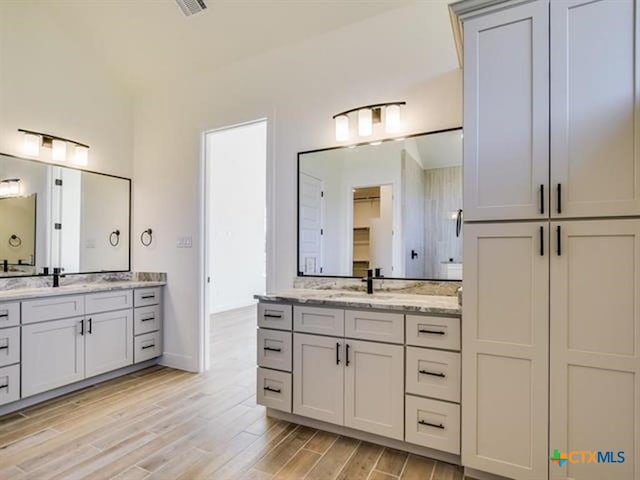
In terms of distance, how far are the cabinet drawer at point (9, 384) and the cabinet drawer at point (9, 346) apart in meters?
0.05

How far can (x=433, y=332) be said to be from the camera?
195 centimetres

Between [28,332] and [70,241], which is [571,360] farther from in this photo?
[70,241]

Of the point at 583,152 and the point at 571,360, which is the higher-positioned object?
the point at 583,152

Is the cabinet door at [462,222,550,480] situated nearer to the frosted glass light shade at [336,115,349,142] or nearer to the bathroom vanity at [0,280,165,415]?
the frosted glass light shade at [336,115,349,142]

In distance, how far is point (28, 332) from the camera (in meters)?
2.58

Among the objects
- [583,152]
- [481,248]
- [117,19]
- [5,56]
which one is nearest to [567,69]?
[583,152]

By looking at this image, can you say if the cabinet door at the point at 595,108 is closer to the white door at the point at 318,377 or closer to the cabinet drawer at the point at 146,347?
the white door at the point at 318,377

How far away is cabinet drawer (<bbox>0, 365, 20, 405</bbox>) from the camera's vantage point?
2.44 metres

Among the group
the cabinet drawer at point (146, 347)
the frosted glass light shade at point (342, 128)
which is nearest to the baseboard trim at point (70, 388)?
the cabinet drawer at point (146, 347)

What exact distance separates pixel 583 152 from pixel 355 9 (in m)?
1.91

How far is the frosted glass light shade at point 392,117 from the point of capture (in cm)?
253

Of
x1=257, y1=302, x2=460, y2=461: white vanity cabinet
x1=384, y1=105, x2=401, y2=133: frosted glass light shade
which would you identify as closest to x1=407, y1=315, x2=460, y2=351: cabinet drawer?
x1=257, y1=302, x2=460, y2=461: white vanity cabinet

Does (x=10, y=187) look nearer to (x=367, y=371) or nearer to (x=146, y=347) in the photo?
(x=146, y=347)

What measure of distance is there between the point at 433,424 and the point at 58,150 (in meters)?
3.64
